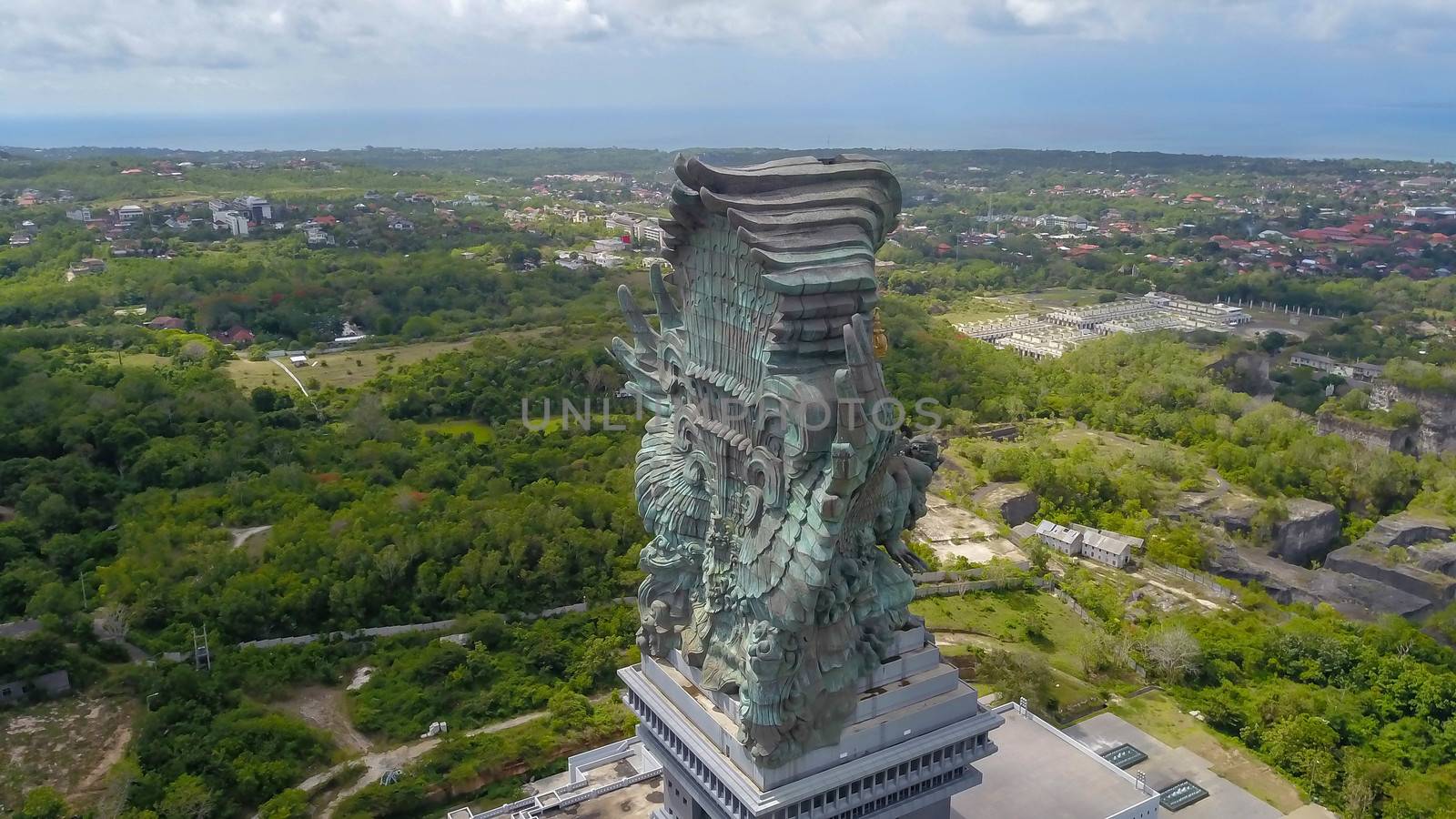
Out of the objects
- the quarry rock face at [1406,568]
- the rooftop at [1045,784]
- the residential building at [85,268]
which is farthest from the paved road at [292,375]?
the quarry rock face at [1406,568]

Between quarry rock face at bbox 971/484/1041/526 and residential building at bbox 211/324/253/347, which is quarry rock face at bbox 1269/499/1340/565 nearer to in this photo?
quarry rock face at bbox 971/484/1041/526

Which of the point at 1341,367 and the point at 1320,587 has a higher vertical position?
the point at 1341,367

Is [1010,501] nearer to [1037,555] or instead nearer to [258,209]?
[1037,555]

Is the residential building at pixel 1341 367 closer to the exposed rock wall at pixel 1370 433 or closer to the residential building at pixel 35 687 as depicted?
the exposed rock wall at pixel 1370 433

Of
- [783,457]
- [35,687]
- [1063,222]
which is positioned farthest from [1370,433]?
[1063,222]

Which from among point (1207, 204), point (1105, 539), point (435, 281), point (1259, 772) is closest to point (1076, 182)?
point (1207, 204)

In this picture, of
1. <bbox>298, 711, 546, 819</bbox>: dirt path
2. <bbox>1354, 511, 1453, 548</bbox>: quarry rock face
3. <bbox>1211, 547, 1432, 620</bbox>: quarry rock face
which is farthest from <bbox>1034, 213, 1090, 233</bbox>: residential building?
<bbox>298, 711, 546, 819</bbox>: dirt path
